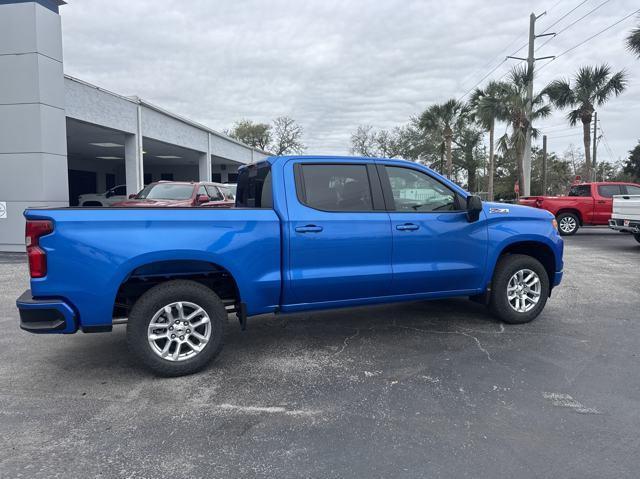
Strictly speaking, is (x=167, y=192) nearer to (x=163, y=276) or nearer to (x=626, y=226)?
(x=163, y=276)

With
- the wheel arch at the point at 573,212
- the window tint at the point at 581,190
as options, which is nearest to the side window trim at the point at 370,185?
the wheel arch at the point at 573,212

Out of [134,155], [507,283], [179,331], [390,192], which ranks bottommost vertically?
[179,331]

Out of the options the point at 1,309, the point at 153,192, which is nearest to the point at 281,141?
the point at 153,192

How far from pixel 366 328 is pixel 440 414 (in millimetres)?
2183

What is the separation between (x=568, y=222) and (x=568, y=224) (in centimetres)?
7

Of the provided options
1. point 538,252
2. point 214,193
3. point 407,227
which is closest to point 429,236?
point 407,227

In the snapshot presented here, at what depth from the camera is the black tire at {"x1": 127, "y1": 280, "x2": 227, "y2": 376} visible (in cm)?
410

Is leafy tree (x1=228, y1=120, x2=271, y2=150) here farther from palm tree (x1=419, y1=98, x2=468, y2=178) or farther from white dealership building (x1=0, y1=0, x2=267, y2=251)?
white dealership building (x1=0, y1=0, x2=267, y2=251)

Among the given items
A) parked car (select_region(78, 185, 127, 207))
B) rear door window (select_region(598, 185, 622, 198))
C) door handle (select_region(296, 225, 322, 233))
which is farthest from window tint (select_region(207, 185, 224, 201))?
rear door window (select_region(598, 185, 622, 198))

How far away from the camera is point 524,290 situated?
19.1ft

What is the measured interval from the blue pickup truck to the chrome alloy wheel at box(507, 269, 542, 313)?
0.05 ft

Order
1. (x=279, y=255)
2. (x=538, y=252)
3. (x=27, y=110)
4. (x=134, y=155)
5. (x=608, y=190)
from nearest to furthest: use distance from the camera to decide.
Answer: (x=279, y=255) → (x=538, y=252) → (x=27, y=110) → (x=608, y=190) → (x=134, y=155)

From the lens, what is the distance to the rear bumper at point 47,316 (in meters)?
3.86

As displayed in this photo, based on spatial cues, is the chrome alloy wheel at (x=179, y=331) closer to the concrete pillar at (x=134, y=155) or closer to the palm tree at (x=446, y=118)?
the concrete pillar at (x=134, y=155)
